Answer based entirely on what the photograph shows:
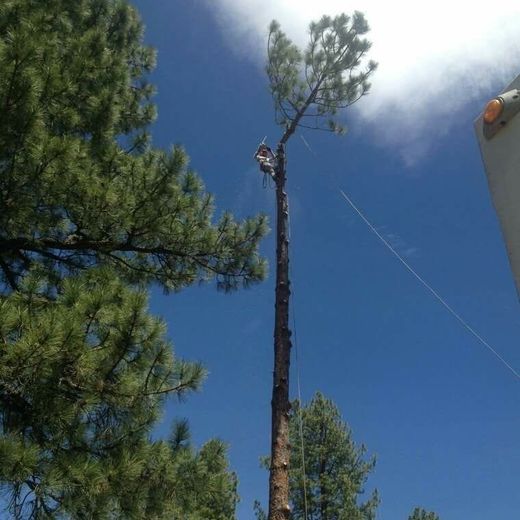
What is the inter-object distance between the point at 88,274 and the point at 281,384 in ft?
6.81

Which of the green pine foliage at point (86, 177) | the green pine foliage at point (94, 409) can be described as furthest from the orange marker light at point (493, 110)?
the green pine foliage at point (86, 177)

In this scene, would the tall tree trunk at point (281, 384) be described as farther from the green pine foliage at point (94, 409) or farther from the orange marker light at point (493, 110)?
the orange marker light at point (493, 110)

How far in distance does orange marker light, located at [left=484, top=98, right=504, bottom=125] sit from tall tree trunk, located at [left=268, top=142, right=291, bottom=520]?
14.5ft

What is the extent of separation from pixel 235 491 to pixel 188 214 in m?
14.1

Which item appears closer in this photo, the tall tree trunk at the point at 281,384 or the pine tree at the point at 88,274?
the pine tree at the point at 88,274

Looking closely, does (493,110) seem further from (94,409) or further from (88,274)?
(88,274)

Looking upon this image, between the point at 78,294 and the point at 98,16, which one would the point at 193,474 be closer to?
the point at 78,294

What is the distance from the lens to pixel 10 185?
5.02 meters

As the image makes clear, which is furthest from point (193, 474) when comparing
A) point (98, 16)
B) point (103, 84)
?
point (98, 16)

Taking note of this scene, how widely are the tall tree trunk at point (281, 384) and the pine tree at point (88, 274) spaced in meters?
0.42

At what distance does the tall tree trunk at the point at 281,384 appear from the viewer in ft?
16.5

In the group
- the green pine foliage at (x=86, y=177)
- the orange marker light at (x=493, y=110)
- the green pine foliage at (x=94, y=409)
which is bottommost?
the orange marker light at (x=493, y=110)

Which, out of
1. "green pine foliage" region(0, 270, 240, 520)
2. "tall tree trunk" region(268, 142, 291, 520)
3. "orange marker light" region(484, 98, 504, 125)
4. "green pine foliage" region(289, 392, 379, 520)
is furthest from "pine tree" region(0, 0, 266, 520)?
"green pine foliage" region(289, 392, 379, 520)

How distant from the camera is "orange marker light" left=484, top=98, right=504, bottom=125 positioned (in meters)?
1.19
